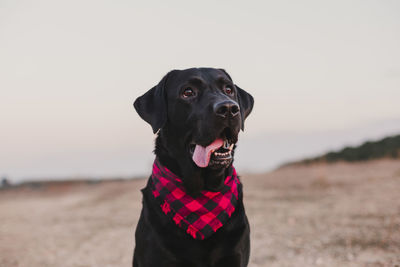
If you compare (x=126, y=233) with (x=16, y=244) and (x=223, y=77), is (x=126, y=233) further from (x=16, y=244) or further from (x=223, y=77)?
(x=223, y=77)

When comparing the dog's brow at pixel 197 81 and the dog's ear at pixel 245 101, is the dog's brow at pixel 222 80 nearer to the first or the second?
the dog's brow at pixel 197 81

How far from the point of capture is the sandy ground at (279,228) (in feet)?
21.4

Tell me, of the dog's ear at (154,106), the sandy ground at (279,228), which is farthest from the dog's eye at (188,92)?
the sandy ground at (279,228)

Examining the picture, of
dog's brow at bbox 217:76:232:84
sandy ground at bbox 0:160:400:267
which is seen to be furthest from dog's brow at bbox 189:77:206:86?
sandy ground at bbox 0:160:400:267

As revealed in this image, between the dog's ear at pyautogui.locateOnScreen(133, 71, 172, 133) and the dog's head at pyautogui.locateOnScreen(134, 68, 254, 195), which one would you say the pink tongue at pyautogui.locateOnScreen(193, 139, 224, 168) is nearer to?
the dog's head at pyautogui.locateOnScreen(134, 68, 254, 195)

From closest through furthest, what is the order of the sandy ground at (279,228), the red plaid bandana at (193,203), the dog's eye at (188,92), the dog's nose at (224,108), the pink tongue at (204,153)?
1. the dog's nose at (224,108)
2. the pink tongue at (204,153)
3. the red plaid bandana at (193,203)
4. the dog's eye at (188,92)
5. the sandy ground at (279,228)

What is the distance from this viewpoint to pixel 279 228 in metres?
8.59

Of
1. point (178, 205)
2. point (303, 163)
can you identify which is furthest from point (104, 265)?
→ point (303, 163)

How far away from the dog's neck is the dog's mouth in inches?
5.8

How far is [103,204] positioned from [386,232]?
31.9ft

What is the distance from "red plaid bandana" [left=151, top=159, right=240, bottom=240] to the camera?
3342 millimetres

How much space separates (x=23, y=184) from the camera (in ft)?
74.1

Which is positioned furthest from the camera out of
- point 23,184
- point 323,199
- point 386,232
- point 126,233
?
point 23,184

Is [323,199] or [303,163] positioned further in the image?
[303,163]
